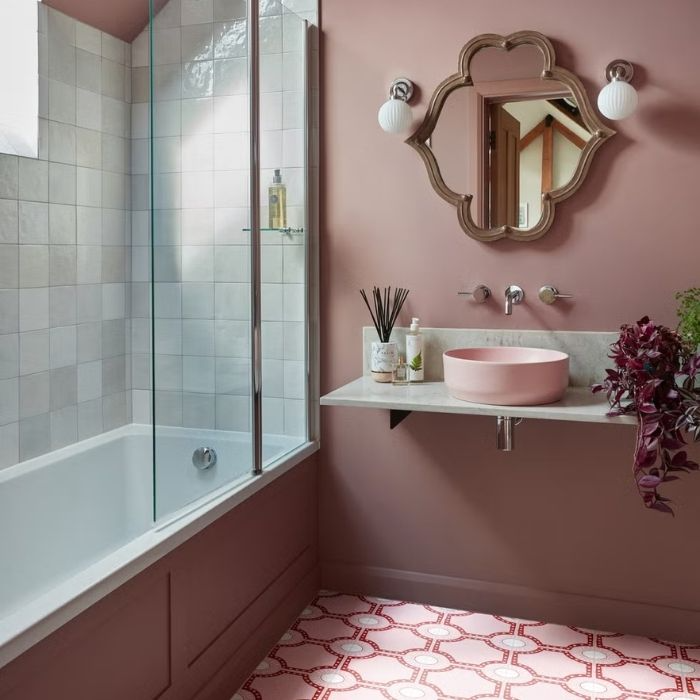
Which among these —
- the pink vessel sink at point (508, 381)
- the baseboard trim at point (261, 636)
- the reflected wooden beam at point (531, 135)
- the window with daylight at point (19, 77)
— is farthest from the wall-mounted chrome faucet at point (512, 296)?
the window with daylight at point (19, 77)

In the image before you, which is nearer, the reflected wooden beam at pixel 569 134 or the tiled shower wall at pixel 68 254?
the reflected wooden beam at pixel 569 134

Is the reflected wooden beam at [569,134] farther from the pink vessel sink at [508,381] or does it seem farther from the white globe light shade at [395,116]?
the pink vessel sink at [508,381]

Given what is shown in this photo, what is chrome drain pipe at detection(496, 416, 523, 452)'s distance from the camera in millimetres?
2463

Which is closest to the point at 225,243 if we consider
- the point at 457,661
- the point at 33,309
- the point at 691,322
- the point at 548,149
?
the point at 33,309

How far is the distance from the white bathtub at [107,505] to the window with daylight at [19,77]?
1.13 m

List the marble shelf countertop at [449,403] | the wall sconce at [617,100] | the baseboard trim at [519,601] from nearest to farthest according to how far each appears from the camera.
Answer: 1. the marble shelf countertop at [449,403]
2. the wall sconce at [617,100]
3. the baseboard trim at [519,601]

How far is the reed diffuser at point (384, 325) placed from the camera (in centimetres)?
263

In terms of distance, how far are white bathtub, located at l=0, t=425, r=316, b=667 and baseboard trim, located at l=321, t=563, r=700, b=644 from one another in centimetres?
55

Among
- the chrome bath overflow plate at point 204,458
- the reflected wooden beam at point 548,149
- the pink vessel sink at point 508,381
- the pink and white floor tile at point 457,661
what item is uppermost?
the reflected wooden beam at point 548,149

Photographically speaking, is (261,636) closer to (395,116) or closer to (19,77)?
(395,116)

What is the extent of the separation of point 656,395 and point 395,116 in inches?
49.5

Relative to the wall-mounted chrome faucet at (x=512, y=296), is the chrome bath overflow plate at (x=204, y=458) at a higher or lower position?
lower

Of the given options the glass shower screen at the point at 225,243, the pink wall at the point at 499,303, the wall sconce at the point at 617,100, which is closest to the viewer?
the glass shower screen at the point at 225,243

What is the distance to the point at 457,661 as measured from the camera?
2.44 metres
